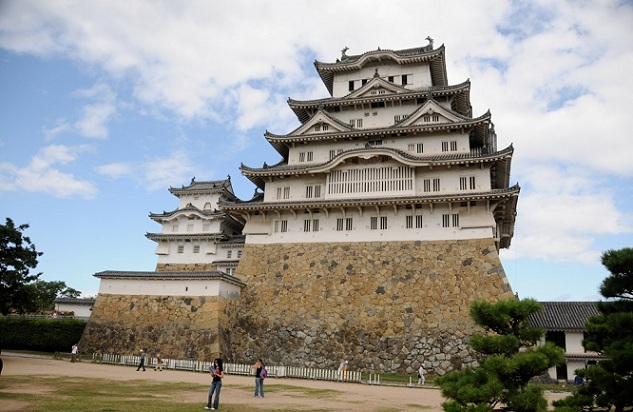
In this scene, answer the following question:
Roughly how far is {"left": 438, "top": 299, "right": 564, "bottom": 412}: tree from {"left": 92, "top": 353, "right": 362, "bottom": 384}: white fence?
575 inches

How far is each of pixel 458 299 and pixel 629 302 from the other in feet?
53.1

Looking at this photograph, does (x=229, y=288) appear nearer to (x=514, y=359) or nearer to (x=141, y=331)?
(x=141, y=331)

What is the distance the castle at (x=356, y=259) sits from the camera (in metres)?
28.6

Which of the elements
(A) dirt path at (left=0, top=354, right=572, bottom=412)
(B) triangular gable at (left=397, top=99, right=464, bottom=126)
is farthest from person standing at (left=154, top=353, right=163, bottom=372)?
(B) triangular gable at (left=397, top=99, right=464, bottom=126)

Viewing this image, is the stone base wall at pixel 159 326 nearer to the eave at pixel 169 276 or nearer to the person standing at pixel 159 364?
the eave at pixel 169 276

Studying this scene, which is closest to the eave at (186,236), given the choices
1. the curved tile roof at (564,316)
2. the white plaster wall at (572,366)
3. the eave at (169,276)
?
the eave at (169,276)

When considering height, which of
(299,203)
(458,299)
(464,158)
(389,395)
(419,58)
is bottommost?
(389,395)

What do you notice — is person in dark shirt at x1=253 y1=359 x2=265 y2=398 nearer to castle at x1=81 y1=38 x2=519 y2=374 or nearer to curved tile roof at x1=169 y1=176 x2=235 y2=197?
castle at x1=81 y1=38 x2=519 y2=374

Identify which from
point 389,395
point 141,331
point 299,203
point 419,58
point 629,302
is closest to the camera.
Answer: point 629,302

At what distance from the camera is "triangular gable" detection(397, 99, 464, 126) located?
110ft

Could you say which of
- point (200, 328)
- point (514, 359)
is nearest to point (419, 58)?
point (200, 328)

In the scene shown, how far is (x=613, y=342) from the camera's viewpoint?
11.8 metres

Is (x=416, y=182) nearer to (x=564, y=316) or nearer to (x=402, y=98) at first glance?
(x=402, y=98)

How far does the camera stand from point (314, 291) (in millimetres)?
31344
